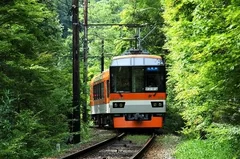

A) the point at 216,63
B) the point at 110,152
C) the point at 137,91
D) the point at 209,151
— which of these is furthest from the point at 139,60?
the point at 216,63

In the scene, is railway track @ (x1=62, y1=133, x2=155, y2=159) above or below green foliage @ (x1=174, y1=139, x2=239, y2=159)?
below

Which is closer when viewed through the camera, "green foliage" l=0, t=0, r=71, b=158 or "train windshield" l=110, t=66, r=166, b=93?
"green foliage" l=0, t=0, r=71, b=158

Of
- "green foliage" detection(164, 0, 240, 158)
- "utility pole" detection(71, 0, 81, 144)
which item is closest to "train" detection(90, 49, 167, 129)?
"utility pole" detection(71, 0, 81, 144)

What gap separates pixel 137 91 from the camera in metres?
20.5

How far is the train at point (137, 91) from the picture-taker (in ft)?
66.6

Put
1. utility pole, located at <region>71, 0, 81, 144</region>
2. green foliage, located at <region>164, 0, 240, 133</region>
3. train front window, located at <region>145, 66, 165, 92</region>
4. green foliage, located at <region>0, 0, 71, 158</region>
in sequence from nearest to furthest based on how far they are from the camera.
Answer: green foliage, located at <region>164, 0, 240, 133</region> < green foliage, located at <region>0, 0, 71, 158</region> < utility pole, located at <region>71, 0, 81, 144</region> < train front window, located at <region>145, 66, 165, 92</region>

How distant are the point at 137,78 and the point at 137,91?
59 centimetres

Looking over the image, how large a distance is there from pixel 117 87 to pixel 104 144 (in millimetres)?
5055

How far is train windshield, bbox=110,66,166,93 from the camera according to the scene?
67.3ft

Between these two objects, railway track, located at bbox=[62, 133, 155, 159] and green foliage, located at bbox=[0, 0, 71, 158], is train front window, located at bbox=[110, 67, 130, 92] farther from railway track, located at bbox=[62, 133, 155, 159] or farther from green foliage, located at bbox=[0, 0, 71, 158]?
green foliage, located at bbox=[0, 0, 71, 158]

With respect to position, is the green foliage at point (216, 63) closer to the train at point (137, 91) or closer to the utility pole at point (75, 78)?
the utility pole at point (75, 78)

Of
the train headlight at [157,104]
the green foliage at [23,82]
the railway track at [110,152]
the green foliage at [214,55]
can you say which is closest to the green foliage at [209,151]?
the green foliage at [214,55]

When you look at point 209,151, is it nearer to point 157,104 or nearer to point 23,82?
point 23,82

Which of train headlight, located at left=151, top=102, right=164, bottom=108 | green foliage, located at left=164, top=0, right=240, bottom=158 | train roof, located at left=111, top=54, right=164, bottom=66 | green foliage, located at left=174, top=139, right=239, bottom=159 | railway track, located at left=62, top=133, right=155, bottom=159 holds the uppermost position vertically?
train roof, located at left=111, top=54, right=164, bottom=66
